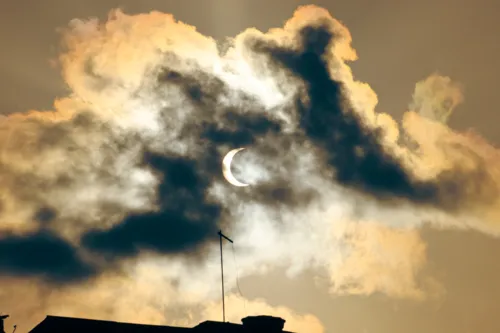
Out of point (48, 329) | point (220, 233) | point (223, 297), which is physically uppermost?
point (220, 233)

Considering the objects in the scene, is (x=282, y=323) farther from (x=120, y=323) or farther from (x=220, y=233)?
(x=120, y=323)

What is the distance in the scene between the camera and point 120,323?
180 ft

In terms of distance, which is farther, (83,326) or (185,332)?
(185,332)

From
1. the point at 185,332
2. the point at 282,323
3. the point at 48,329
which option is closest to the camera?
the point at 48,329

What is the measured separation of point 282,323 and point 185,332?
32.7ft

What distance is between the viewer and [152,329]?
5606cm

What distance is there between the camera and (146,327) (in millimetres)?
56000

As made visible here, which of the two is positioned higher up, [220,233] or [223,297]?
[220,233]

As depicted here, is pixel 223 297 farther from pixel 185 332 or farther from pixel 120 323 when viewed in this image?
pixel 120 323

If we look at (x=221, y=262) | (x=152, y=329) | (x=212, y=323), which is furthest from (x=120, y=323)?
(x=221, y=262)

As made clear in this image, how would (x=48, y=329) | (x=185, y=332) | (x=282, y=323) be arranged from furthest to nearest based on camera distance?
1. (x=282, y=323)
2. (x=185, y=332)
3. (x=48, y=329)

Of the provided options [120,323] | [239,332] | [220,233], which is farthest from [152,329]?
[220,233]

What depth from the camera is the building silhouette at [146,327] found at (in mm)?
53031

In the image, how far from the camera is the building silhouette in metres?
53.0
